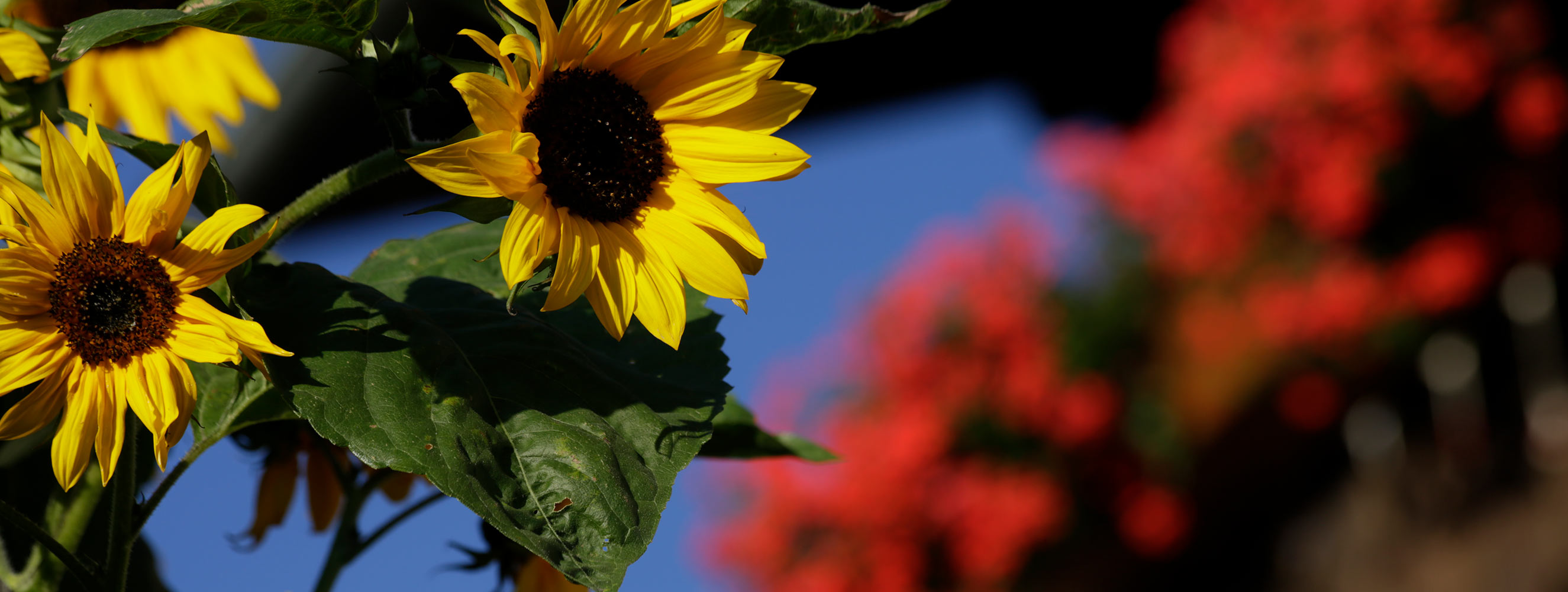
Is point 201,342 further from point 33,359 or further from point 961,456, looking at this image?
point 961,456

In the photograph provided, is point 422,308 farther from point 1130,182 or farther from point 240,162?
point 1130,182

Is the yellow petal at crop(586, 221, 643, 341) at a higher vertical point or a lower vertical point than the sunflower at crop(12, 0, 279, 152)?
lower

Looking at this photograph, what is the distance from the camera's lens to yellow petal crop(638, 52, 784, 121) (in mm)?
385

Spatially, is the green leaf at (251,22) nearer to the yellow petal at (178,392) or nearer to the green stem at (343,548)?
the yellow petal at (178,392)

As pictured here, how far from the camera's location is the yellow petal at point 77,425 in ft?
1.11

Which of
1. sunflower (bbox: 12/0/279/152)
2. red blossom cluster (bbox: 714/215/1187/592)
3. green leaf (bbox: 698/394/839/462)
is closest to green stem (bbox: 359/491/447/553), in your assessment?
green leaf (bbox: 698/394/839/462)

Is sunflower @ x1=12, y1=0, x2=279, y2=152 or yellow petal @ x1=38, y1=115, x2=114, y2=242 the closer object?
yellow petal @ x1=38, y1=115, x2=114, y2=242

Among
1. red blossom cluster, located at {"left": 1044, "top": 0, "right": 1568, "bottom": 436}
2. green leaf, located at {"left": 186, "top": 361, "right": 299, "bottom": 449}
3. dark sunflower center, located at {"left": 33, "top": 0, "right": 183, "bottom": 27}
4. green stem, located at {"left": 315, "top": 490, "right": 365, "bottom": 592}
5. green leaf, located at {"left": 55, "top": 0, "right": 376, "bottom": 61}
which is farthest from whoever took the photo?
red blossom cluster, located at {"left": 1044, "top": 0, "right": 1568, "bottom": 436}

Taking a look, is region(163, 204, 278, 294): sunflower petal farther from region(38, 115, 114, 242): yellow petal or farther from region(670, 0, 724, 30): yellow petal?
region(670, 0, 724, 30): yellow petal

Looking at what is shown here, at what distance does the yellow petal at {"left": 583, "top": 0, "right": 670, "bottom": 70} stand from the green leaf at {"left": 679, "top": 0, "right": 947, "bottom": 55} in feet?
0.05

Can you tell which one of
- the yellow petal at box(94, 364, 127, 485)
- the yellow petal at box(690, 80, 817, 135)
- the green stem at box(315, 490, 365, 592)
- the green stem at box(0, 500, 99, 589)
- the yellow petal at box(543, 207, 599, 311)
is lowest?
the green stem at box(315, 490, 365, 592)

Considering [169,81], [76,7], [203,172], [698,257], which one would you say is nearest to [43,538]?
[203,172]

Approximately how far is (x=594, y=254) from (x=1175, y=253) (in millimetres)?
2803

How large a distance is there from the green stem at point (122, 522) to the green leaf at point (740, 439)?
0.25 metres
